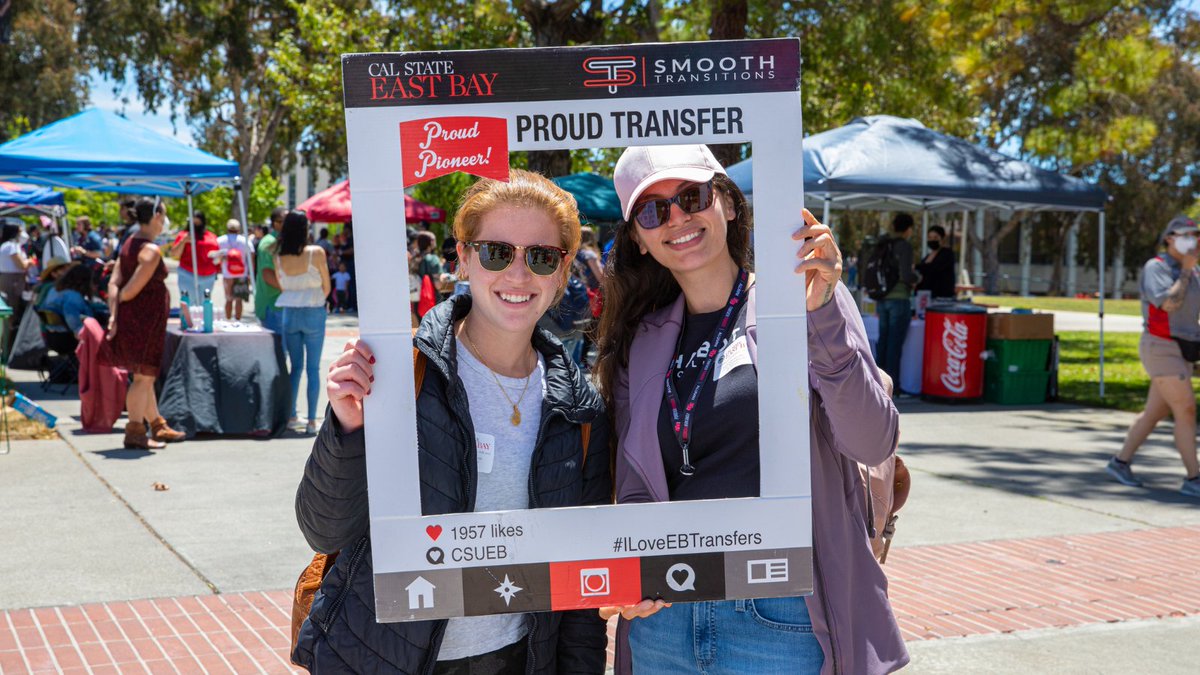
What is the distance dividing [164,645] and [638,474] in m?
3.15

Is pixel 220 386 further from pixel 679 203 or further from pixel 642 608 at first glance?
pixel 642 608

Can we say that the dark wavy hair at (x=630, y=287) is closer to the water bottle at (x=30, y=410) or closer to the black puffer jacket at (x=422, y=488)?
the black puffer jacket at (x=422, y=488)

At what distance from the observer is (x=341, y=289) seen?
24.6 m

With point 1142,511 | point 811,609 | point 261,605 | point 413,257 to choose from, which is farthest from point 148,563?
point 413,257

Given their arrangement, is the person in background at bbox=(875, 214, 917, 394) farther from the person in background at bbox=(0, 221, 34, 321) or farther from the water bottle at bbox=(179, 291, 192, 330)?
the person in background at bbox=(0, 221, 34, 321)

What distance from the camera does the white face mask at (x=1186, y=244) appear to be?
7.41 m

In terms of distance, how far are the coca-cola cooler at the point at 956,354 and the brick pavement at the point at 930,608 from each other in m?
5.68

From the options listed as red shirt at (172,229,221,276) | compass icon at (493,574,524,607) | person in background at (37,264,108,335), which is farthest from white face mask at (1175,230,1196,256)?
red shirt at (172,229,221,276)

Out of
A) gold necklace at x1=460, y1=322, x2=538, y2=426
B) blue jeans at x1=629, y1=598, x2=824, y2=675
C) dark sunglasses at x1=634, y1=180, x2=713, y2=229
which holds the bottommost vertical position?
blue jeans at x1=629, y1=598, x2=824, y2=675

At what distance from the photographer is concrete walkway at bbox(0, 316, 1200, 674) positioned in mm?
4602

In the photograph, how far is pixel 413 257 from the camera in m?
13.9

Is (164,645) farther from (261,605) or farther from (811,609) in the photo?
(811,609)


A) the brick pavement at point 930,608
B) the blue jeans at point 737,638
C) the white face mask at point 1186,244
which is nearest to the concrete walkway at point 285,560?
the brick pavement at point 930,608

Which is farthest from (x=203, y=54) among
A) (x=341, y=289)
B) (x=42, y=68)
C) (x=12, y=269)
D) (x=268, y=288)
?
(x=268, y=288)
